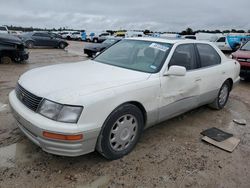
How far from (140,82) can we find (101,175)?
1239 mm

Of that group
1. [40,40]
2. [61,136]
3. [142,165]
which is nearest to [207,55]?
[142,165]

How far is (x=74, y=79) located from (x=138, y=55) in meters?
1.28

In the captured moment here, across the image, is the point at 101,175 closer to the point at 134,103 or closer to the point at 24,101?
the point at 134,103

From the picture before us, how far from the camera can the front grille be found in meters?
2.66

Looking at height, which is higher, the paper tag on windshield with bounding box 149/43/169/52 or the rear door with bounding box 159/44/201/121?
the paper tag on windshield with bounding box 149/43/169/52

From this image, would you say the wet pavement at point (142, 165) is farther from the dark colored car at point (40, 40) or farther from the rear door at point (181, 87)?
the dark colored car at point (40, 40)

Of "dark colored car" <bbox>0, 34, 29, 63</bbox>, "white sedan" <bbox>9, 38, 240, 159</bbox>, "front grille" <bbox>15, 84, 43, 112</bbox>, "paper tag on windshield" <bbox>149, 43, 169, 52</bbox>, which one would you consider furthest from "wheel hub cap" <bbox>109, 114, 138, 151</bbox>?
"dark colored car" <bbox>0, 34, 29, 63</bbox>

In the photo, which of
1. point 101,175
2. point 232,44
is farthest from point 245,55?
point 232,44

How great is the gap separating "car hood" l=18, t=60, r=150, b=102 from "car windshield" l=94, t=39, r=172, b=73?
22 cm

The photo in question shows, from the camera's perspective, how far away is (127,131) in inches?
121

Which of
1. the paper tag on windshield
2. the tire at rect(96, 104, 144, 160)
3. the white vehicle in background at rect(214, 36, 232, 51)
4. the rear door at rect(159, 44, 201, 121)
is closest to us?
the tire at rect(96, 104, 144, 160)

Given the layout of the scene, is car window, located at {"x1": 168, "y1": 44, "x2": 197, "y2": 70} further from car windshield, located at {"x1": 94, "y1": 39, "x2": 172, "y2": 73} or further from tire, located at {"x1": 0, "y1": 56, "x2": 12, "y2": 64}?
tire, located at {"x1": 0, "y1": 56, "x2": 12, "y2": 64}

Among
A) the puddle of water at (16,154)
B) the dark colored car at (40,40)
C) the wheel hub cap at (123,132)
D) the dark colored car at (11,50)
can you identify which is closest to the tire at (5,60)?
the dark colored car at (11,50)

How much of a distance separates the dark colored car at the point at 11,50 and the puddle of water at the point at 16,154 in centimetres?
798
